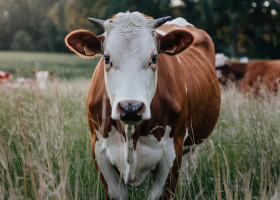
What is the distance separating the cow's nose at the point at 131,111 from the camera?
78.4 inches

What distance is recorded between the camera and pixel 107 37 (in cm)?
245

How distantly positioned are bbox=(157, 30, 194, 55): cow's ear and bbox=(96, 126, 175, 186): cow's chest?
63 centimetres

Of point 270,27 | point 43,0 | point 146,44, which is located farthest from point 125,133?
point 43,0

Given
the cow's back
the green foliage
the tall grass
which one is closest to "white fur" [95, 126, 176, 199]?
the tall grass

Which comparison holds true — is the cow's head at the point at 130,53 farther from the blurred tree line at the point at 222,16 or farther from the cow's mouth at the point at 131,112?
the blurred tree line at the point at 222,16

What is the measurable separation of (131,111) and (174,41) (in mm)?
859

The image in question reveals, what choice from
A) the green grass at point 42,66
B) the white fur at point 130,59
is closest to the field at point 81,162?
the green grass at point 42,66

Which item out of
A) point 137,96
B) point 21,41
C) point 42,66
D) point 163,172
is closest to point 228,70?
point 163,172

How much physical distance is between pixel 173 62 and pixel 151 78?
0.74 meters

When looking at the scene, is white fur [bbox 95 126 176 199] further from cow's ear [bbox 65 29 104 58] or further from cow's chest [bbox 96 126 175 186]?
cow's ear [bbox 65 29 104 58]

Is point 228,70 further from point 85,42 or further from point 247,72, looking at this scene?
point 85,42

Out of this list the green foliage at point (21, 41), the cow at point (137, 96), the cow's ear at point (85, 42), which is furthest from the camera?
the green foliage at point (21, 41)

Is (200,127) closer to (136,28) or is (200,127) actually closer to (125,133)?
(125,133)

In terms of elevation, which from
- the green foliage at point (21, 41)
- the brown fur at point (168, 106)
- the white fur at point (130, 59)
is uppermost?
the white fur at point (130, 59)
